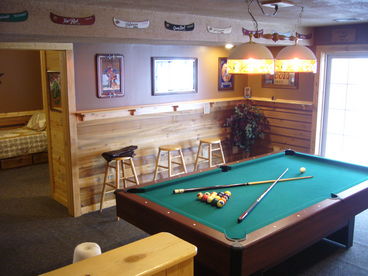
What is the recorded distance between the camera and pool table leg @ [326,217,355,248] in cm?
407

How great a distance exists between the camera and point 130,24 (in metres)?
3.98

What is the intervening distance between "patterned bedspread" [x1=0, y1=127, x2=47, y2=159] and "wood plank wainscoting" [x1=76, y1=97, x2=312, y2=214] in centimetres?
269

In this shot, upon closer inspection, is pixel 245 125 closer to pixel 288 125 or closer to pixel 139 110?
pixel 288 125

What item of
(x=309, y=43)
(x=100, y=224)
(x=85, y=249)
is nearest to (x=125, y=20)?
(x=100, y=224)

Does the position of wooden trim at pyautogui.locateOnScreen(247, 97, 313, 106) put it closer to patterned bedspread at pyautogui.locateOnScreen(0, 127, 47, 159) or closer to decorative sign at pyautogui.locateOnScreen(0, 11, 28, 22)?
patterned bedspread at pyautogui.locateOnScreen(0, 127, 47, 159)

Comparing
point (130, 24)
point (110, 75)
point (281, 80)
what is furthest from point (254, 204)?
point (281, 80)

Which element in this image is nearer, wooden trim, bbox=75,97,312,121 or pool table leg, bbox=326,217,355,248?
pool table leg, bbox=326,217,355,248

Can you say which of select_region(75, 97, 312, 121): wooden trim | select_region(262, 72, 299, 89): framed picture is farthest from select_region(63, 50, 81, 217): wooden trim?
select_region(262, 72, 299, 89): framed picture

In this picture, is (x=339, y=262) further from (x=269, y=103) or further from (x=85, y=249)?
(x=269, y=103)

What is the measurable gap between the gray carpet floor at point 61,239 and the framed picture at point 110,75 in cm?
154

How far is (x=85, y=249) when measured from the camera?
72.9 inches

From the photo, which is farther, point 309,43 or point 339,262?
point 309,43

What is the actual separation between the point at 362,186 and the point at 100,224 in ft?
9.59

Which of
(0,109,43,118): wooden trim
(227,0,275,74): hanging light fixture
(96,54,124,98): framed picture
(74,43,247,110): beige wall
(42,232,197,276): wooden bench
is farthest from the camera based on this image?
(0,109,43,118): wooden trim
